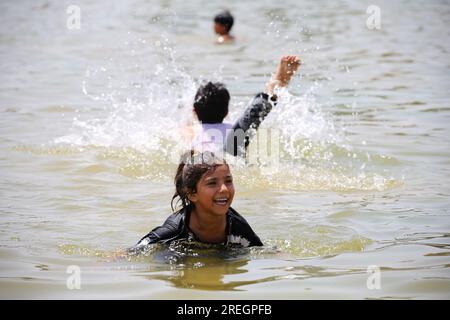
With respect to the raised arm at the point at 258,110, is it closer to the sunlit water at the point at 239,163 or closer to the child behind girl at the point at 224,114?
the child behind girl at the point at 224,114

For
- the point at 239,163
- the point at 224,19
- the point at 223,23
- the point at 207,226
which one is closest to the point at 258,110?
the point at 239,163

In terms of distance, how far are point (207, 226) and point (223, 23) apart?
35.4 ft

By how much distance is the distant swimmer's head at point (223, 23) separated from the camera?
15602 millimetres

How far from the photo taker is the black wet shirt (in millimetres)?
5215

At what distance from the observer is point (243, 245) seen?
17.6ft

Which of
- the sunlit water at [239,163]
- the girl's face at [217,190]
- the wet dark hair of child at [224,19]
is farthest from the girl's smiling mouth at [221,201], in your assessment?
the wet dark hair of child at [224,19]

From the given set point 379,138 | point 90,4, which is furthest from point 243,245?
point 90,4

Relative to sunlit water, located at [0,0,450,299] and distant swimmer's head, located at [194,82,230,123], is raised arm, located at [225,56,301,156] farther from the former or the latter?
sunlit water, located at [0,0,450,299]

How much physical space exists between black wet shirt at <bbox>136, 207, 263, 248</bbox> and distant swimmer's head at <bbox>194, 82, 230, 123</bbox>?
6.17 ft

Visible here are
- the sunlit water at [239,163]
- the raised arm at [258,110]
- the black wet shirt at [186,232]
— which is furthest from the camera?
the raised arm at [258,110]

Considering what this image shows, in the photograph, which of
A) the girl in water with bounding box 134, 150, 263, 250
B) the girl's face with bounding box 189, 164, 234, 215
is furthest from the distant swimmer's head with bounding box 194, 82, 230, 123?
the girl's face with bounding box 189, 164, 234, 215

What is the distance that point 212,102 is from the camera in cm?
711

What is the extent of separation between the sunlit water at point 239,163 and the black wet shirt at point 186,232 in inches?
3.3
